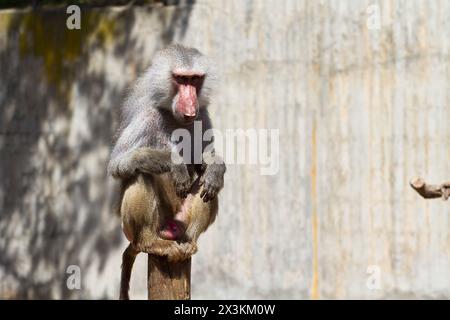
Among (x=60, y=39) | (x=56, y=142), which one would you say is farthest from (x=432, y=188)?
(x=60, y=39)

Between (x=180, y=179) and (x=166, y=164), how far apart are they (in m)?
0.15

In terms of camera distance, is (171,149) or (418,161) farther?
(418,161)

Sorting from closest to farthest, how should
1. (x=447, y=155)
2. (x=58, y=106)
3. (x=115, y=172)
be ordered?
(x=115, y=172) → (x=447, y=155) → (x=58, y=106)

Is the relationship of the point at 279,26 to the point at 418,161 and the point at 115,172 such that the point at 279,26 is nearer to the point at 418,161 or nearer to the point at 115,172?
the point at 418,161

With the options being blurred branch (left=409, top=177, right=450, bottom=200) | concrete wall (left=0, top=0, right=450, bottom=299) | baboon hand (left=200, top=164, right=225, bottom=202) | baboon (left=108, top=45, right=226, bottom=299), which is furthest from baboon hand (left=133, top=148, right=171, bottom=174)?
concrete wall (left=0, top=0, right=450, bottom=299)

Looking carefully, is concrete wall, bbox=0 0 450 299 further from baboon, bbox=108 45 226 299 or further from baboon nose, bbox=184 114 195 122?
baboon nose, bbox=184 114 195 122

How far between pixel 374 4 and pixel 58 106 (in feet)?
10.7

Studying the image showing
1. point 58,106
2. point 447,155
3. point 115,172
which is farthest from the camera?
point 58,106

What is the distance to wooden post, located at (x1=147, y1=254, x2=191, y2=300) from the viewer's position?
664cm

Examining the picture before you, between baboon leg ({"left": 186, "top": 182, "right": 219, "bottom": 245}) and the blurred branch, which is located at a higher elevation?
the blurred branch

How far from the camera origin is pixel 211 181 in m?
6.83

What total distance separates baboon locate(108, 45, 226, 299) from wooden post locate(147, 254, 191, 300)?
6 centimetres

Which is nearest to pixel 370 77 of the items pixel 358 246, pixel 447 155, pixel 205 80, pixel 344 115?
pixel 344 115

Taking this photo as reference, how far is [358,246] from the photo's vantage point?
358 inches
